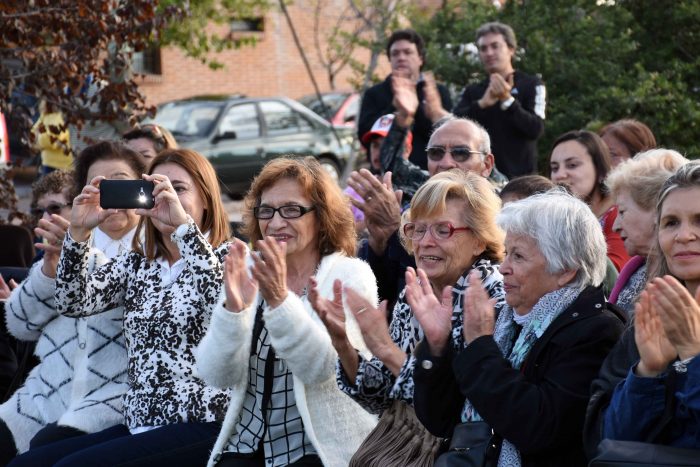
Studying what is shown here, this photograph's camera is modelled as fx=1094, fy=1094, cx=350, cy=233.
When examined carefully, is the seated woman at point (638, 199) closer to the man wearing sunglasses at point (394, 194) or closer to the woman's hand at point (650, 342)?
the man wearing sunglasses at point (394, 194)

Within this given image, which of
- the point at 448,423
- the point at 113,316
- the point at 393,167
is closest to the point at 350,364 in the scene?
the point at 448,423

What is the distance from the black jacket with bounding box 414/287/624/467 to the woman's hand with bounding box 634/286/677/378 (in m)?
0.35

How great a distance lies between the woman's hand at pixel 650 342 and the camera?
3285 mm

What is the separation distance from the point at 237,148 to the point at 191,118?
0.88 meters

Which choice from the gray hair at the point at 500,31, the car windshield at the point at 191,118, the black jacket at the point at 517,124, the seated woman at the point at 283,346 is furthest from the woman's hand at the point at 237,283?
the car windshield at the point at 191,118

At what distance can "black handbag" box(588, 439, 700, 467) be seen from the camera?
317 cm

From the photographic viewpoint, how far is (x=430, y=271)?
14.7 feet

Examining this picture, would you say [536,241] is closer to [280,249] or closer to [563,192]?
[563,192]

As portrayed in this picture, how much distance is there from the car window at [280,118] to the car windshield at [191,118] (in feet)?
2.64

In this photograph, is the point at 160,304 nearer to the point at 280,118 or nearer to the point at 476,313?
the point at 476,313

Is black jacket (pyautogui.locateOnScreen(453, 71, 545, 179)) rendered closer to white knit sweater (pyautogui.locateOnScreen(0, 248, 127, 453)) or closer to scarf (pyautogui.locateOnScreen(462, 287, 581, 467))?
white knit sweater (pyautogui.locateOnScreen(0, 248, 127, 453))

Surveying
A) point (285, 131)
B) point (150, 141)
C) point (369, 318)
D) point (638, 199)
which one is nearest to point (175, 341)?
point (369, 318)

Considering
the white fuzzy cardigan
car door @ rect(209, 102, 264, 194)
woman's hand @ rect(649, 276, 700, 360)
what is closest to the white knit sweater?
the white fuzzy cardigan

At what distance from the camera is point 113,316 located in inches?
216
